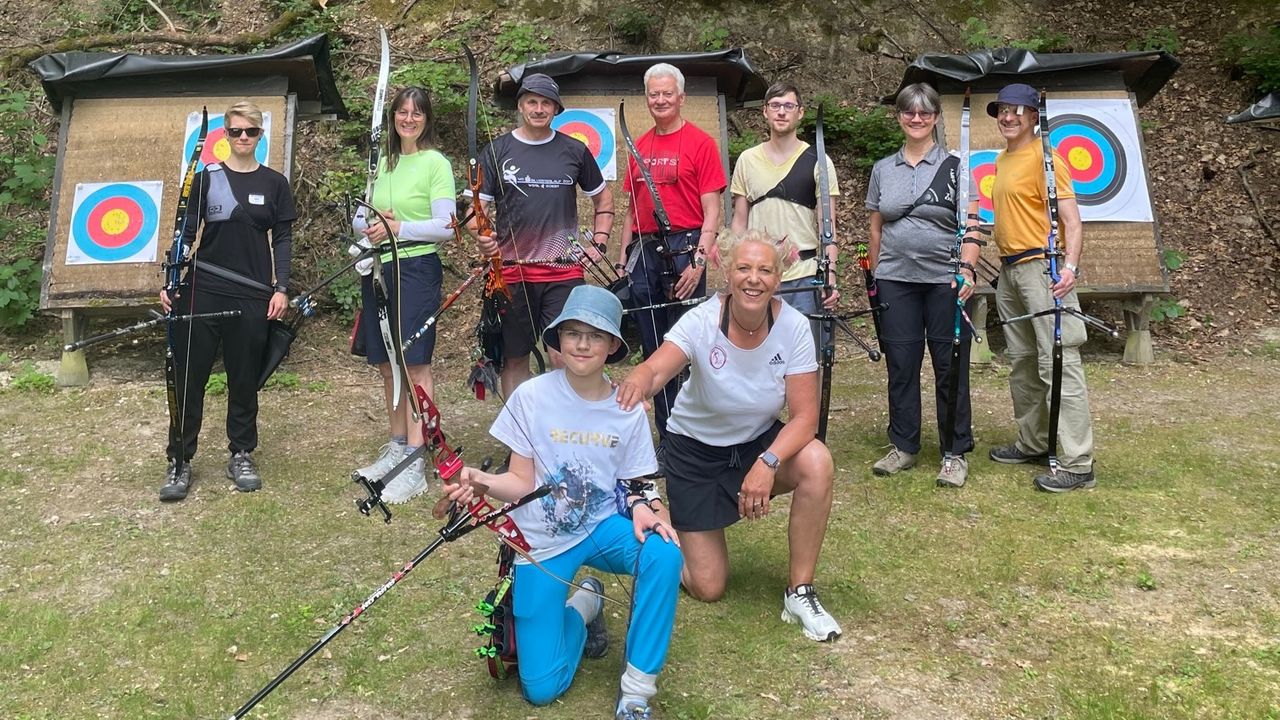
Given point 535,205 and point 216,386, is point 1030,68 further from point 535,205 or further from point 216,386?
point 216,386

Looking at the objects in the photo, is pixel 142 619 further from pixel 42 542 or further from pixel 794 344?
pixel 794 344

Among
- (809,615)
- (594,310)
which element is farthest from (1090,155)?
(594,310)

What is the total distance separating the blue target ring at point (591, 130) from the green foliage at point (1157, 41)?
5034 mm

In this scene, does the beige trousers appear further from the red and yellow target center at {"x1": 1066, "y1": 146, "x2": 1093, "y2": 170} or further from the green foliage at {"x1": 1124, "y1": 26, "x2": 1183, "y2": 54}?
the green foliage at {"x1": 1124, "y1": 26, "x2": 1183, "y2": 54}

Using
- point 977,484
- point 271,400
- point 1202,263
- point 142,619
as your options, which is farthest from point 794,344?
point 1202,263

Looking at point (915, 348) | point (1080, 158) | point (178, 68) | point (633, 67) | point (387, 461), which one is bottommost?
point (387, 461)

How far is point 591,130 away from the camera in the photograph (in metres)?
6.70

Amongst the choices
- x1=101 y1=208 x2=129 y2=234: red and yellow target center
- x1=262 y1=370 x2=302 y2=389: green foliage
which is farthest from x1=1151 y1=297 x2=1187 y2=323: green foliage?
x1=101 y1=208 x2=129 y2=234: red and yellow target center

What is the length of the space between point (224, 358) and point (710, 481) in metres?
2.28

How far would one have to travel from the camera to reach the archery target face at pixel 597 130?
6676 millimetres

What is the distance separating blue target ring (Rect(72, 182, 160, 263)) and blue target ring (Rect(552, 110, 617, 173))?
2.63 meters

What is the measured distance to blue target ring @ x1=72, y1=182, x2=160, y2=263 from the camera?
610 centimetres

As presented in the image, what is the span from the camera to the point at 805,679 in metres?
2.75

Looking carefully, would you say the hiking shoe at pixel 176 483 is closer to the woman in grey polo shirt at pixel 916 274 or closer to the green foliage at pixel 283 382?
the green foliage at pixel 283 382
